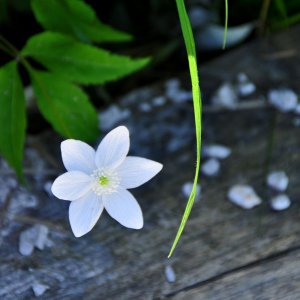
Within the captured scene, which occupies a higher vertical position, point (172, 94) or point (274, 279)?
point (172, 94)

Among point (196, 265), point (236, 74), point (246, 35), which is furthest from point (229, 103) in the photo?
point (196, 265)

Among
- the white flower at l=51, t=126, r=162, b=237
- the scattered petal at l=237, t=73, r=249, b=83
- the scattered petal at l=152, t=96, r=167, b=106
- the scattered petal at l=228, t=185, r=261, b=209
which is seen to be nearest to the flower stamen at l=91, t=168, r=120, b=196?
the white flower at l=51, t=126, r=162, b=237

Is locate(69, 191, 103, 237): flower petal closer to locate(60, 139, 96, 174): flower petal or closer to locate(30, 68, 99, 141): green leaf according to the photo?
locate(60, 139, 96, 174): flower petal

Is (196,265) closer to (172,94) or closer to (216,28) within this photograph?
(172,94)

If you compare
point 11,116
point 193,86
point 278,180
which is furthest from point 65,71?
point 278,180

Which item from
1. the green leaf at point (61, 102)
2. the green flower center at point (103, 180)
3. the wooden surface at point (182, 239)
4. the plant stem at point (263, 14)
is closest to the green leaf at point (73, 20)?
the green leaf at point (61, 102)

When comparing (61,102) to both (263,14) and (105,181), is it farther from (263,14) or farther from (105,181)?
(263,14)

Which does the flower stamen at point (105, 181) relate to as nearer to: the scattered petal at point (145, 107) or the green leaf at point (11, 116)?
the green leaf at point (11, 116)
